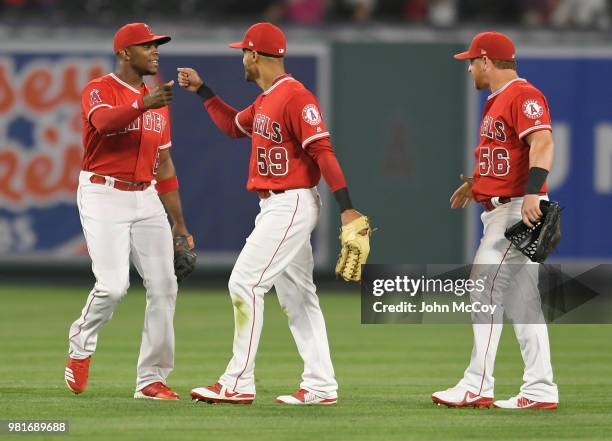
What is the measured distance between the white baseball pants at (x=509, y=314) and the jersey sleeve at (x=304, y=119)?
1.21 metres

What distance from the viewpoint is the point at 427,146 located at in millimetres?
17344

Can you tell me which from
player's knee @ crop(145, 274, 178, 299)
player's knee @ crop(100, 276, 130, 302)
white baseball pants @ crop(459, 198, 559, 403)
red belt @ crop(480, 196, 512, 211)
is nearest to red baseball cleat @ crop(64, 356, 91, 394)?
player's knee @ crop(100, 276, 130, 302)

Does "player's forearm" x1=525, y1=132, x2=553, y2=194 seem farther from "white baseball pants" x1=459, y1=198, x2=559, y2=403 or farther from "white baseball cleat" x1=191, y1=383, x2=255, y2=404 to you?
"white baseball cleat" x1=191, y1=383, x2=255, y2=404

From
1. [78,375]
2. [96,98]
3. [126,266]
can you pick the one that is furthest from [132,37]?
[78,375]

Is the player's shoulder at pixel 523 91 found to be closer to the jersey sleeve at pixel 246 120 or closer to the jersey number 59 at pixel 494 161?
the jersey number 59 at pixel 494 161

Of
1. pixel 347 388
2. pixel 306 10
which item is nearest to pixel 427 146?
pixel 306 10

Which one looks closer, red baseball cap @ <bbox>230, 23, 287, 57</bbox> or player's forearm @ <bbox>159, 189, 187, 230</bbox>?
red baseball cap @ <bbox>230, 23, 287, 57</bbox>

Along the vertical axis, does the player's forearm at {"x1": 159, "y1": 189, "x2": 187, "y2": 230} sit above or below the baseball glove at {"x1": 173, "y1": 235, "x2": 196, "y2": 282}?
above

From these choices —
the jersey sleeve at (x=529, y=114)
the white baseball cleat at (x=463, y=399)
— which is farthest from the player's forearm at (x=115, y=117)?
the white baseball cleat at (x=463, y=399)

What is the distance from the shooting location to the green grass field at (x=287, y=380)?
24.0 feet

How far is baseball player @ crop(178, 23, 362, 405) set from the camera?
7.95 meters

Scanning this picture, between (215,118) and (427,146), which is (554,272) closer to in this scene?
(215,118)

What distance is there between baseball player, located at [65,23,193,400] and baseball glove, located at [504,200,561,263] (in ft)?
7.02

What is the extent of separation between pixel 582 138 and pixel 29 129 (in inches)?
271
